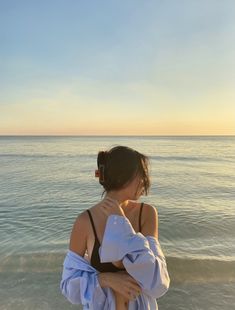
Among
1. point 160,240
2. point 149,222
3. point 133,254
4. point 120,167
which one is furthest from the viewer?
point 160,240

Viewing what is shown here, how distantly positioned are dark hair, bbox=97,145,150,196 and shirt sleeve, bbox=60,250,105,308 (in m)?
0.46

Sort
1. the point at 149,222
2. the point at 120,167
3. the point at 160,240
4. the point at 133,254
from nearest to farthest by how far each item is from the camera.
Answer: the point at 133,254, the point at 120,167, the point at 149,222, the point at 160,240

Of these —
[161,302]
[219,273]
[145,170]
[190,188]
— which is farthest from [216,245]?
[190,188]

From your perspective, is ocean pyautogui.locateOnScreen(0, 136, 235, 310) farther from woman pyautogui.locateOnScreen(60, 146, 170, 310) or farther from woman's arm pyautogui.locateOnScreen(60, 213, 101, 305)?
woman's arm pyautogui.locateOnScreen(60, 213, 101, 305)

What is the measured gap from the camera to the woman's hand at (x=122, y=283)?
6.87 feet

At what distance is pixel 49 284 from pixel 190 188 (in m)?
11.0

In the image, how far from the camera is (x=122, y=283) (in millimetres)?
2100

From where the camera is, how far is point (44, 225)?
31.1 feet

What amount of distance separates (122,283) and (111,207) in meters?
0.41

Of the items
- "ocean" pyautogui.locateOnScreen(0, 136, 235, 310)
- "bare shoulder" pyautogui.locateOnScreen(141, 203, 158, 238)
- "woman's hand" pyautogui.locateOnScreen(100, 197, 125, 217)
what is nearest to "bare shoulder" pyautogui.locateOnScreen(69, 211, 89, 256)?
"woman's hand" pyautogui.locateOnScreen(100, 197, 125, 217)

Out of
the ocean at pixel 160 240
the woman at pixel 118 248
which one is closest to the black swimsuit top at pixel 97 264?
the woman at pixel 118 248

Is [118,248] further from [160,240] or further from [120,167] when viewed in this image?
[160,240]

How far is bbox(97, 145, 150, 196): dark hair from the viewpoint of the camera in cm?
210

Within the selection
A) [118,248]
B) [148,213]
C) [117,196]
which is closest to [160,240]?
→ [148,213]
